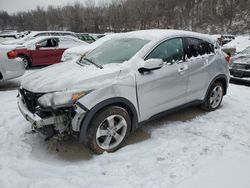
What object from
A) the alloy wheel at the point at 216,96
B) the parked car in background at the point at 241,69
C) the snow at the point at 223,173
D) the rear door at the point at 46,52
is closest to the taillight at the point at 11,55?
the rear door at the point at 46,52

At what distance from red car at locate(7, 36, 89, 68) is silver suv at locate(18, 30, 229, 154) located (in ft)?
20.8

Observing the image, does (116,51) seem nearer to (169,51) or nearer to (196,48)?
(169,51)

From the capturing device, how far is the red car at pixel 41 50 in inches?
374

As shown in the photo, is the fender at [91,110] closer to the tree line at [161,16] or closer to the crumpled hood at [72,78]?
the crumpled hood at [72,78]

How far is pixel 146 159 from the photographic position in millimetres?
3102

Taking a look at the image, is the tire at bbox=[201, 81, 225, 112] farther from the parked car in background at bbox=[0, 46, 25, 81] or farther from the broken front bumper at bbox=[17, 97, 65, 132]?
the parked car in background at bbox=[0, 46, 25, 81]

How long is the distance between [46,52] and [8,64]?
3913mm

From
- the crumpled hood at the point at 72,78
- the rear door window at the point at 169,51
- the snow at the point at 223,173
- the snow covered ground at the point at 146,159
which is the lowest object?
the snow at the point at 223,173

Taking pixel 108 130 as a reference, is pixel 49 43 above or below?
above

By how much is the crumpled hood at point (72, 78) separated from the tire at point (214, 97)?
2251mm

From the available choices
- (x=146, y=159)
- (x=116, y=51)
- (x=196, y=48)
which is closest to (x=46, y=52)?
(x=116, y=51)

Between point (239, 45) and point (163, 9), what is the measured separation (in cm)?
4355

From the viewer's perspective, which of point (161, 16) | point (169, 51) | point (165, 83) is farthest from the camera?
point (161, 16)

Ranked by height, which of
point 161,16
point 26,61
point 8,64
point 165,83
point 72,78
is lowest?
point 26,61
